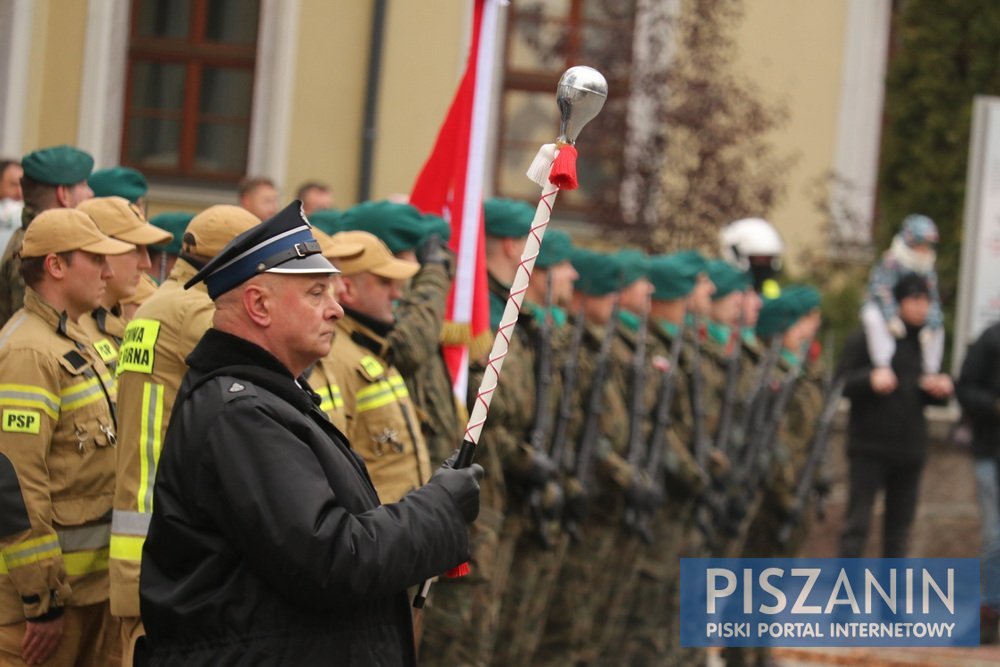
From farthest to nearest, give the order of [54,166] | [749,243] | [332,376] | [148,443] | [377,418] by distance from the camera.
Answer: [749,243]
[54,166]
[377,418]
[332,376]
[148,443]

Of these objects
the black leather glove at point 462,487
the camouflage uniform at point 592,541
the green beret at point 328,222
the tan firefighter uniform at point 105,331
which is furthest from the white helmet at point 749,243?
the black leather glove at point 462,487

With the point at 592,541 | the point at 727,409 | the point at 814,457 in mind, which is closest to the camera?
the point at 592,541

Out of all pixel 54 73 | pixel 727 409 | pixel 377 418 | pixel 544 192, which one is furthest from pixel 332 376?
pixel 54 73

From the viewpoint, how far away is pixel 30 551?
199 inches

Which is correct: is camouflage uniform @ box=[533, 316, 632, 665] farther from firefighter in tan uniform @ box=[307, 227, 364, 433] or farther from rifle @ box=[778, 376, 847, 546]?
firefighter in tan uniform @ box=[307, 227, 364, 433]

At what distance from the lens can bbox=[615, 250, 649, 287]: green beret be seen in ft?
29.1

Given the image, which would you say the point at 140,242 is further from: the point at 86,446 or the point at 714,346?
the point at 714,346

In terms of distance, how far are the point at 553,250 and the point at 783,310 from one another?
3.04 metres

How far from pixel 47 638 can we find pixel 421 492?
1829mm

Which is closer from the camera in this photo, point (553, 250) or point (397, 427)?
point (397, 427)

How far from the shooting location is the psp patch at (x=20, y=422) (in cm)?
507

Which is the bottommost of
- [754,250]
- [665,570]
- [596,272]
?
[665,570]

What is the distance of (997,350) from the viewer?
10.1 m

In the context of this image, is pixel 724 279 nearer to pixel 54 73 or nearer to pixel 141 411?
pixel 141 411
